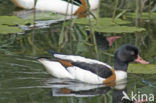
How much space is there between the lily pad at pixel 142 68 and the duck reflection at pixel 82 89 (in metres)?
0.25

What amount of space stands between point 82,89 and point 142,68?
1.07 m

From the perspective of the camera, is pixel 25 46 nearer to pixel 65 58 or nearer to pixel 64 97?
pixel 65 58

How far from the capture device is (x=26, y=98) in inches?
274

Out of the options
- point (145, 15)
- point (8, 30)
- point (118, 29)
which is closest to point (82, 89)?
point (8, 30)

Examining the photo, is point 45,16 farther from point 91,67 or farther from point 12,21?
point 91,67

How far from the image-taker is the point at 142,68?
26.8 feet

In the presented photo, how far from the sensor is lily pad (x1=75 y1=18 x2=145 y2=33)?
1027 centimetres

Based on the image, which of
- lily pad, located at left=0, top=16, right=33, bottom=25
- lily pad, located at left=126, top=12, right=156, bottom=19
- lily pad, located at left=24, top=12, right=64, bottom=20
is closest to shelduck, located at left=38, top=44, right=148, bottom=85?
lily pad, located at left=0, top=16, right=33, bottom=25

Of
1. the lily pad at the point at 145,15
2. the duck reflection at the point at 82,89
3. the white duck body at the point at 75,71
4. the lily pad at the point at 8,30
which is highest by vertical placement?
the lily pad at the point at 145,15

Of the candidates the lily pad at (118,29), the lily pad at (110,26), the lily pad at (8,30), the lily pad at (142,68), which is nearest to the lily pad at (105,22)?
the lily pad at (110,26)

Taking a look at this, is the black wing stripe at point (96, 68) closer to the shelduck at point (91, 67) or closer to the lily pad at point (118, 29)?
the shelduck at point (91, 67)

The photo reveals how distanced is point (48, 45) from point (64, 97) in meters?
2.54

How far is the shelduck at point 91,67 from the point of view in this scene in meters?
7.85

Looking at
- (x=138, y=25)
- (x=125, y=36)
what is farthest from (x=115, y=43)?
(x=138, y=25)
